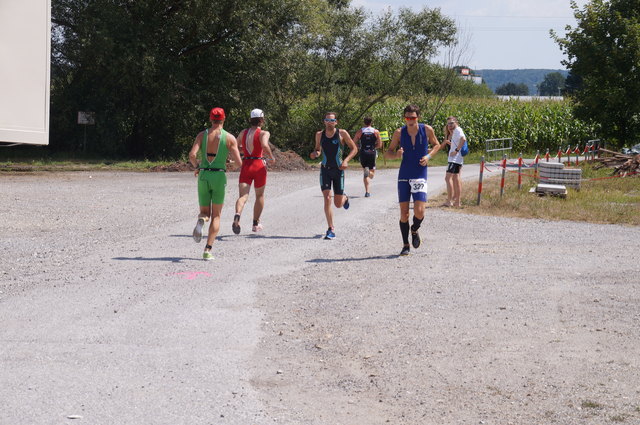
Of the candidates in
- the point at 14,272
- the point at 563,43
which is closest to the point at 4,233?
the point at 14,272

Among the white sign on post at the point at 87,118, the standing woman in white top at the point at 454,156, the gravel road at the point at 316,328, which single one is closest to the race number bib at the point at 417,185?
the gravel road at the point at 316,328

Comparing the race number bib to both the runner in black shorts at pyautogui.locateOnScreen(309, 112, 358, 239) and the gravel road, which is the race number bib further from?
the runner in black shorts at pyautogui.locateOnScreen(309, 112, 358, 239)

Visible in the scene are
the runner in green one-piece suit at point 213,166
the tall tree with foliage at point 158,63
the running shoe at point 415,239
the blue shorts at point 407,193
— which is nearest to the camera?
the runner in green one-piece suit at point 213,166

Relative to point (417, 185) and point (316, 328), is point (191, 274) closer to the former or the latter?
point (316, 328)

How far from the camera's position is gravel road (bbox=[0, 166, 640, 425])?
5.55 meters

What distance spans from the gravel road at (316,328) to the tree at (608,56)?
24.1 metres

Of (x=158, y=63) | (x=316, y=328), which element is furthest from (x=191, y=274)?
(x=158, y=63)

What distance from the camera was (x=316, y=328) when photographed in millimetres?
7582

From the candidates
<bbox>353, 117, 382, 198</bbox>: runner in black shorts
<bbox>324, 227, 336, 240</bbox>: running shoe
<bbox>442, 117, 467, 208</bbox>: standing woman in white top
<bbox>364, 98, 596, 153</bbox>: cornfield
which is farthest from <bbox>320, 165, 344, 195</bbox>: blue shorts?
<bbox>364, 98, 596, 153</bbox>: cornfield

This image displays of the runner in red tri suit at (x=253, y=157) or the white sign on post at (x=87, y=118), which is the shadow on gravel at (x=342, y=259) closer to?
the runner in red tri suit at (x=253, y=157)

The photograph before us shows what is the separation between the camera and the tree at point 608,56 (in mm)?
35812

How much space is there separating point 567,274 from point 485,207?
308 inches

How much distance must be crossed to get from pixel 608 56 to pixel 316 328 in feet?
105

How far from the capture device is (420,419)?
536cm
